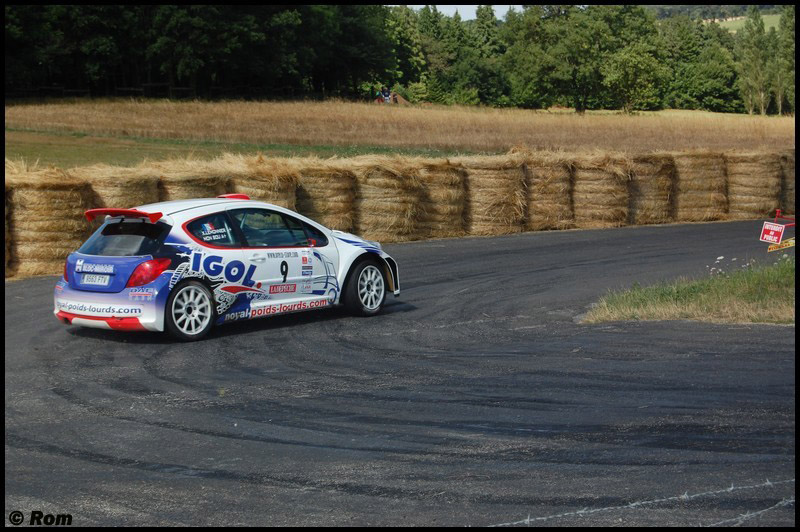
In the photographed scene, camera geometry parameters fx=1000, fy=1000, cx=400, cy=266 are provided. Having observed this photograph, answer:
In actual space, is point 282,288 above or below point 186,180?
below

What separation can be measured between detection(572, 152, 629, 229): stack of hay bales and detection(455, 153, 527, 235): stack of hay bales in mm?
1726

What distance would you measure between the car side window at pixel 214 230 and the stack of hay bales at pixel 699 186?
587 inches

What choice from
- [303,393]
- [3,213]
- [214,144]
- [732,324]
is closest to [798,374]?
[732,324]

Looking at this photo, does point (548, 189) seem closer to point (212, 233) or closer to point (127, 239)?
point (212, 233)

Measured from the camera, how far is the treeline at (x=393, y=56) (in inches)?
2904

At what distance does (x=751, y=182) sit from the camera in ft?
80.5

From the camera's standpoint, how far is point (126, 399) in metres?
8.56

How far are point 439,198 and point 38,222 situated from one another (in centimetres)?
826

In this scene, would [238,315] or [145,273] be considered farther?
[238,315]

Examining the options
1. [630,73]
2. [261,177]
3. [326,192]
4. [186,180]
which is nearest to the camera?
[186,180]

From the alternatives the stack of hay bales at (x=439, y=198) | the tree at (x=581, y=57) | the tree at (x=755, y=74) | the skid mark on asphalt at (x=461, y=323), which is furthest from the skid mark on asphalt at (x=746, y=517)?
the tree at (x=755, y=74)

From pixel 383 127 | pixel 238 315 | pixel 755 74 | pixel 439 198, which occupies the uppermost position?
pixel 755 74

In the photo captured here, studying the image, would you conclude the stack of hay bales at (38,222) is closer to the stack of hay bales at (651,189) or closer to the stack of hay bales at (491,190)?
the stack of hay bales at (491,190)

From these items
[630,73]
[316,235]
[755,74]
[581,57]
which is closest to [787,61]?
[755,74]
